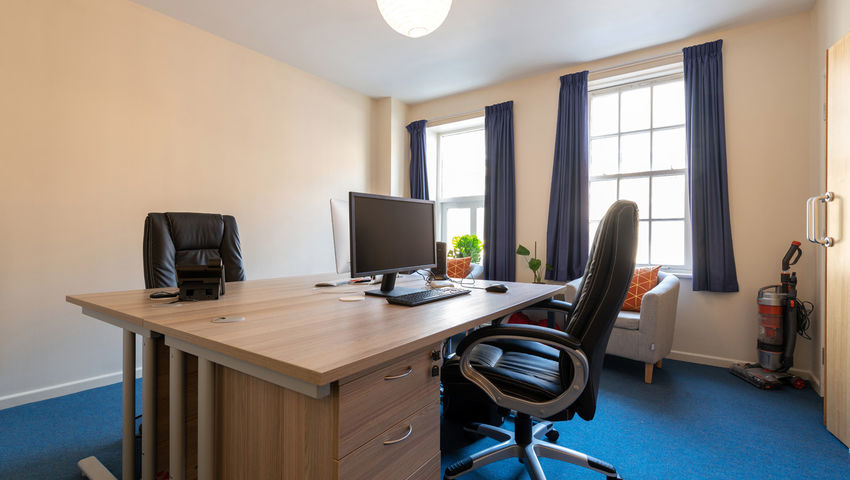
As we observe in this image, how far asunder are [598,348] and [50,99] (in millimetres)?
3595

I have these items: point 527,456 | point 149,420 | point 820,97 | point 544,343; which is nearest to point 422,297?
point 544,343

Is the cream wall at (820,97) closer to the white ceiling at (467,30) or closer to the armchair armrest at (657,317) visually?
the white ceiling at (467,30)

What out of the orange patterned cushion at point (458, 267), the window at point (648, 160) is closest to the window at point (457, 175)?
the orange patterned cushion at point (458, 267)

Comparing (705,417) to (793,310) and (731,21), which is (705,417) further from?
(731,21)

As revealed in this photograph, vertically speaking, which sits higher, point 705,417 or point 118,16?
point 118,16

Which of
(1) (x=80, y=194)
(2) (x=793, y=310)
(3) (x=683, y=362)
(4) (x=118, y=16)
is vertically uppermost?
(4) (x=118, y=16)

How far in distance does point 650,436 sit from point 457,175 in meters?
3.70

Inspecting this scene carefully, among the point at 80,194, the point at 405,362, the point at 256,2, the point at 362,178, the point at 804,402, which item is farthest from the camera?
the point at 362,178

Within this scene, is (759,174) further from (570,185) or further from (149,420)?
(149,420)

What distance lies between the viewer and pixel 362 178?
4855 mm

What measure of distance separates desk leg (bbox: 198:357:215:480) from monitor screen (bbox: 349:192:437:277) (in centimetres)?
60

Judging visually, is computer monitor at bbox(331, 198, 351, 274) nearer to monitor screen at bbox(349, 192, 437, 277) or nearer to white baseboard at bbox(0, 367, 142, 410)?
monitor screen at bbox(349, 192, 437, 277)

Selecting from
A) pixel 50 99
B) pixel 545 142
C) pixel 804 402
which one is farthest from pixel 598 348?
pixel 50 99

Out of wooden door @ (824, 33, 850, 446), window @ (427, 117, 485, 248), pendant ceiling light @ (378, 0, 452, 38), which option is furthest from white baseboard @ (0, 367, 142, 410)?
wooden door @ (824, 33, 850, 446)
